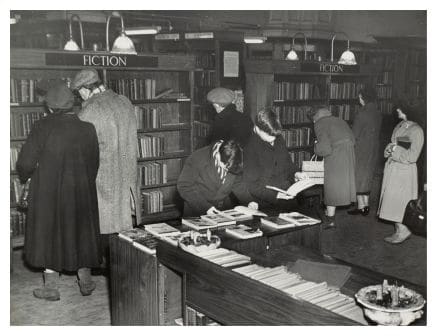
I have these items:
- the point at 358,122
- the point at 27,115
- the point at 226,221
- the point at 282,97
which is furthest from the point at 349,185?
the point at 27,115

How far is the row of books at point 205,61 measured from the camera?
294 inches

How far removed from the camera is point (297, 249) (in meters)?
3.38

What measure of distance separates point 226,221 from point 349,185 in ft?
11.7

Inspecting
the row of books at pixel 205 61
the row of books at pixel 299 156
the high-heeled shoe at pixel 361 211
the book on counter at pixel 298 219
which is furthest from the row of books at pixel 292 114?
the book on counter at pixel 298 219

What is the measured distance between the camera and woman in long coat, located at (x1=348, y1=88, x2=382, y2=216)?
7.13 meters


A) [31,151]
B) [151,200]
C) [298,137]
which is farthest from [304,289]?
[298,137]

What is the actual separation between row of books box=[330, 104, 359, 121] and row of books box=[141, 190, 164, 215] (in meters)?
3.53

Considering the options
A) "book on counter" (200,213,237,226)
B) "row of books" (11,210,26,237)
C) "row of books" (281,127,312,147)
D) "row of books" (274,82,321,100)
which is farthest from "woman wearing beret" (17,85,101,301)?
"row of books" (281,127,312,147)

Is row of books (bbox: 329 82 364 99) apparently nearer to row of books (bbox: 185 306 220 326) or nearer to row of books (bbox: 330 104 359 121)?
row of books (bbox: 330 104 359 121)

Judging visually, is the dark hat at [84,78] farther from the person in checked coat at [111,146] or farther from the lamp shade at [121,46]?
the lamp shade at [121,46]

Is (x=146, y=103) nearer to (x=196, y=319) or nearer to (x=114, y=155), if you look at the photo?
(x=114, y=155)

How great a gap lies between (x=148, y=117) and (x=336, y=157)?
2452 millimetres

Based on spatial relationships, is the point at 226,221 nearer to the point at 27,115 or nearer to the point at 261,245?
the point at 261,245

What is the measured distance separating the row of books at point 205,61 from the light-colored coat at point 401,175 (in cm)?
291
